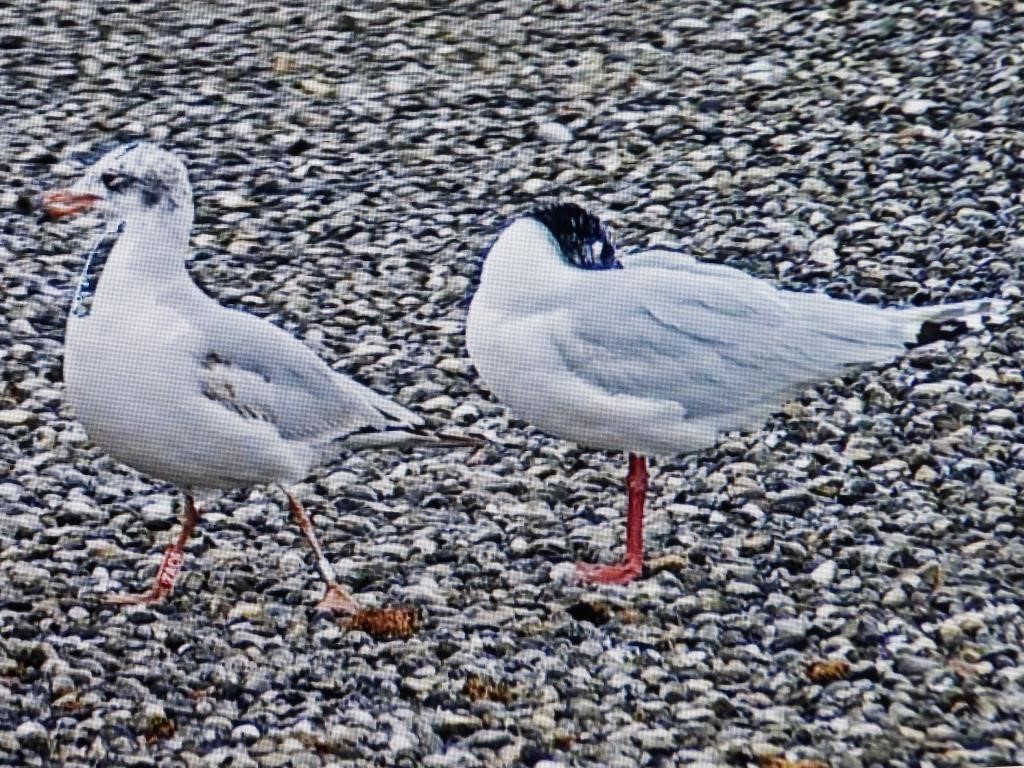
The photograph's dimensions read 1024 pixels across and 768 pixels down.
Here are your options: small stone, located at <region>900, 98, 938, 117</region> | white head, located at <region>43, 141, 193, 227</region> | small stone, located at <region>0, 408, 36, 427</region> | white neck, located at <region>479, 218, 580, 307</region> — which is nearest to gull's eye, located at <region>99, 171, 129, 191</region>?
white head, located at <region>43, 141, 193, 227</region>

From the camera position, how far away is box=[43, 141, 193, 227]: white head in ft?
5.39

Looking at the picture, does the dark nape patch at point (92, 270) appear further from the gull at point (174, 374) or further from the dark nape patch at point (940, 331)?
the dark nape patch at point (940, 331)

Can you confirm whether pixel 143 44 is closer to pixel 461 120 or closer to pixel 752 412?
pixel 461 120

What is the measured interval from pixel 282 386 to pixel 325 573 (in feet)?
0.63

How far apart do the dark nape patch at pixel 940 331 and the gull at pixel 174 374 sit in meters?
0.57

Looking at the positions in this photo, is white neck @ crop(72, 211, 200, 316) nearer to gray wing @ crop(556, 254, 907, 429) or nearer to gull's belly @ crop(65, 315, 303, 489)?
gull's belly @ crop(65, 315, 303, 489)

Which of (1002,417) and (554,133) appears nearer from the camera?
(1002,417)

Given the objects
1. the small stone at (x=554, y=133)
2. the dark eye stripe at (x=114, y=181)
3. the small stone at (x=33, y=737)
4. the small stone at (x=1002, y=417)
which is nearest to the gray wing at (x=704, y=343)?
the small stone at (x=1002, y=417)

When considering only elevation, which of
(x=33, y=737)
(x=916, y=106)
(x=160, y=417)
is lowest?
(x=33, y=737)

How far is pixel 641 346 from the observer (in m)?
1.64

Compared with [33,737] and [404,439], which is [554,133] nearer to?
[404,439]

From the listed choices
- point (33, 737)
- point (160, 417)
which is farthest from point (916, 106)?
point (33, 737)

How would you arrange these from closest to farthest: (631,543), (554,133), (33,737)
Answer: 1. (33,737)
2. (631,543)
3. (554,133)

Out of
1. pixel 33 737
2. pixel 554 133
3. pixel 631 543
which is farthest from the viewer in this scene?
pixel 554 133
